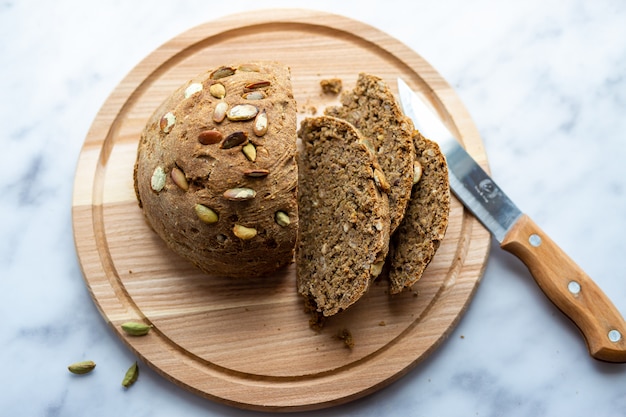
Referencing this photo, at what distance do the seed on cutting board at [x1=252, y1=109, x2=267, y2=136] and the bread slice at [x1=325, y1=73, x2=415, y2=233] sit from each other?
69 centimetres

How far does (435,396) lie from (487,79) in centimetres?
191

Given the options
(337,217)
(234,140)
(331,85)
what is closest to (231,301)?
(337,217)

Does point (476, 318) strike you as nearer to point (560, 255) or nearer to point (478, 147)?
point (560, 255)

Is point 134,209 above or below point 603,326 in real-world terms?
above

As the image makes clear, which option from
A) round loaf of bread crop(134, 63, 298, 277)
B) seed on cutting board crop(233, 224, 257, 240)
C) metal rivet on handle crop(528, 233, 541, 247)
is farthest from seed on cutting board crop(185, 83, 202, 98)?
metal rivet on handle crop(528, 233, 541, 247)

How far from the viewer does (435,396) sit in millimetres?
3607

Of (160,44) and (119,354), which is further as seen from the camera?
(160,44)

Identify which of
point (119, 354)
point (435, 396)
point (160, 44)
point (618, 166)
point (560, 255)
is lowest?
point (435, 396)

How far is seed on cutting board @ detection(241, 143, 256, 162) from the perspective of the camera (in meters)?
3.00

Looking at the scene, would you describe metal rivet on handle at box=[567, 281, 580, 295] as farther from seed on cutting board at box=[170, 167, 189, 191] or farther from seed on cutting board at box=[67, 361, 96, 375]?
seed on cutting board at box=[67, 361, 96, 375]

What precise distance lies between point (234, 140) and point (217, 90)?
301mm

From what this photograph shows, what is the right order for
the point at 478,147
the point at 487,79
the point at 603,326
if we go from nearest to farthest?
the point at 603,326
the point at 478,147
the point at 487,79

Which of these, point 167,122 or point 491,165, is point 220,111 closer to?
point 167,122

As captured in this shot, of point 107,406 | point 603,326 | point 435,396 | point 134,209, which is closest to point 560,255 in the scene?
point 603,326
